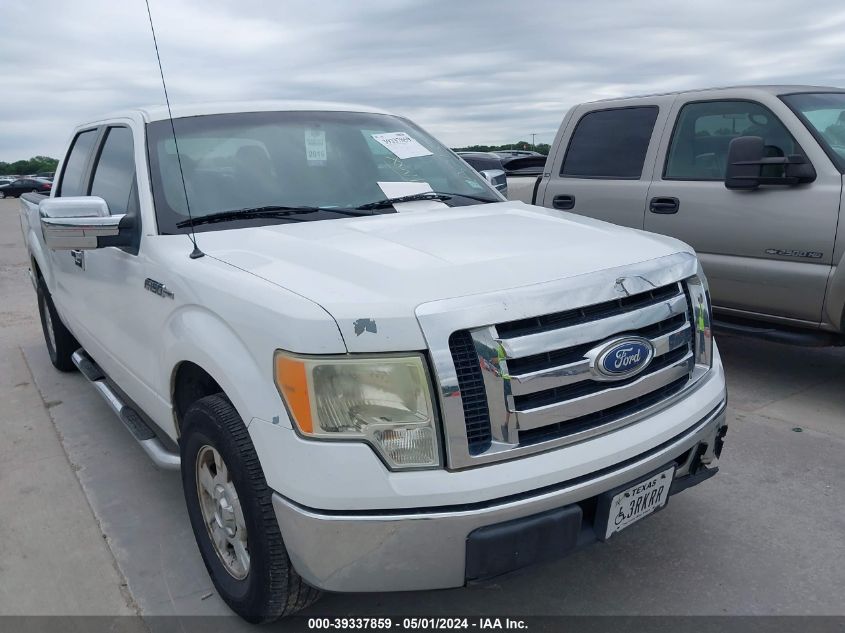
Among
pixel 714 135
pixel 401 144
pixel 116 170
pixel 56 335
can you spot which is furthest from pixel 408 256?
pixel 56 335

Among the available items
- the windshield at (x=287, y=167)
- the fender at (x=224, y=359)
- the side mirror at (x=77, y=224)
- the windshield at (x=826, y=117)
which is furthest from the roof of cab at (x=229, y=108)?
the windshield at (x=826, y=117)

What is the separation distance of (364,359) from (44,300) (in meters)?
4.27

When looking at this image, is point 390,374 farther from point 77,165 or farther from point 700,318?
point 77,165

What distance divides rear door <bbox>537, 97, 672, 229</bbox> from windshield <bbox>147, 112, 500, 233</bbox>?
199 cm

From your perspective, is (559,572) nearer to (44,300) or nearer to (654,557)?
(654,557)

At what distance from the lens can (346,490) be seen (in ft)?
6.57

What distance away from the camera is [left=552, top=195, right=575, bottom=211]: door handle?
19.3 ft

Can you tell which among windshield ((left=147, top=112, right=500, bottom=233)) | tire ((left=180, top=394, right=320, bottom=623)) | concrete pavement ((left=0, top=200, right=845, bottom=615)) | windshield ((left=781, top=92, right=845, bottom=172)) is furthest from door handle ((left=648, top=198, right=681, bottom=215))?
tire ((left=180, top=394, right=320, bottom=623))

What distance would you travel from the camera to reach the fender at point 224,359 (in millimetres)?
2135

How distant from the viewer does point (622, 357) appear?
228 centimetres

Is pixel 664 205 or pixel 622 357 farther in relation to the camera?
pixel 664 205

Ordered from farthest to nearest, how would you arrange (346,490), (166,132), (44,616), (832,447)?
1. (832,447)
2. (166,132)
3. (44,616)
4. (346,490)

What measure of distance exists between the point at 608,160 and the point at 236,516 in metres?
4.26

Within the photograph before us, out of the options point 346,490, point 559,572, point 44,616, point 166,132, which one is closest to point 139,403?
point 44,616
